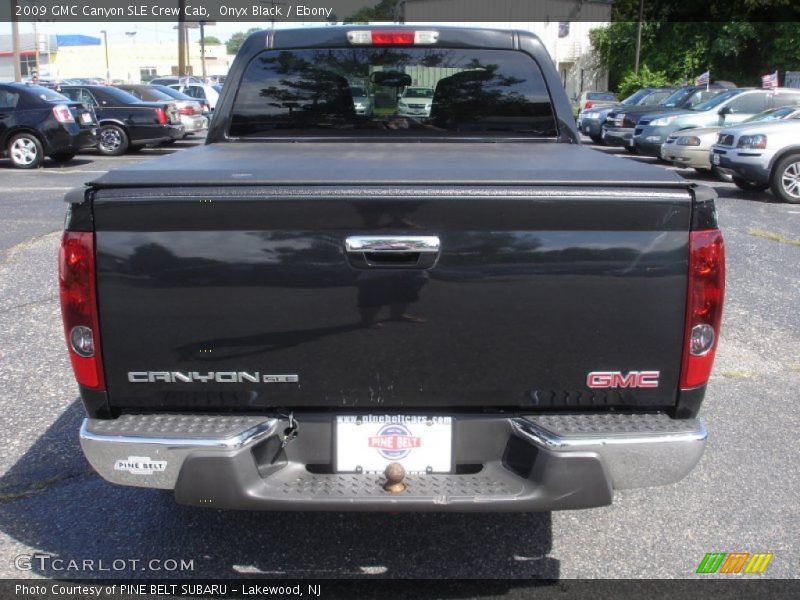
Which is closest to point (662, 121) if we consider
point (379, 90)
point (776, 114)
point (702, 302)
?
point (776, 114)

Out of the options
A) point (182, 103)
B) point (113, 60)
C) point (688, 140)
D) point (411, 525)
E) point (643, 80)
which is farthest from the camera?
point (113, 60)

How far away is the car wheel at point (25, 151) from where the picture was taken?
16.0 meters

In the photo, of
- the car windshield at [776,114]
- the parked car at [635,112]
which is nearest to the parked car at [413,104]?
the car windshield at [776,114]

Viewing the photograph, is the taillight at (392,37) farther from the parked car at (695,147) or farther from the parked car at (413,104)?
the parked car at (695,147)

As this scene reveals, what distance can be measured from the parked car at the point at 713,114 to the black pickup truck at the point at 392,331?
1507 cm

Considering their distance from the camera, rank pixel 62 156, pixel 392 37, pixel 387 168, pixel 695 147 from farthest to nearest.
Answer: pixel 62 156 < pixel 695 147 < pixel 392 37 < pixel 387 168

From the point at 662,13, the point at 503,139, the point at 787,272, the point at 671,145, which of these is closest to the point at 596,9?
the point at 662,13

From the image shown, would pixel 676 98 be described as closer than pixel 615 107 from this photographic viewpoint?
Yes

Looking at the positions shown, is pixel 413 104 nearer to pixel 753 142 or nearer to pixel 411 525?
pixel 411 525

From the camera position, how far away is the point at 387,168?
281 centimetres

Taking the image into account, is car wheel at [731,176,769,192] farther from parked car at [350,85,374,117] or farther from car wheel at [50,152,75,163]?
car wheel at [50,152,75,163]

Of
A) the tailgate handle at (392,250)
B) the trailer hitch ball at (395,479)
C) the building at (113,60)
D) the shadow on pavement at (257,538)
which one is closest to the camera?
the tailgate handle at (392,250)

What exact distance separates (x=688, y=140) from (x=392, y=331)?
14434 mm

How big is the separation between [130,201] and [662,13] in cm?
4487
